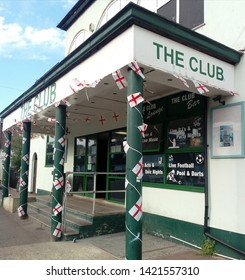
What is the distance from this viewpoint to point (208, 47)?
207 inches

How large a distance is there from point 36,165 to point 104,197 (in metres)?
8.14

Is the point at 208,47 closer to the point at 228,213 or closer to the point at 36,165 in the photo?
the point at 228,213

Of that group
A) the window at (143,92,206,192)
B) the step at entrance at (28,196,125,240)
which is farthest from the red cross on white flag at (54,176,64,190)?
the window at (143,92,206,192)

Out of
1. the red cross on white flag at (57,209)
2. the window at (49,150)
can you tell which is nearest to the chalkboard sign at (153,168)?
the red cross on white flag at (57,209)

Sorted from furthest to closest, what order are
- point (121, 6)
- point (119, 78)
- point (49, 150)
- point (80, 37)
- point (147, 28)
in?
point (49, 150)
point (80, 37)
point (121, 6)
point (119, 78)
point (147, 28)

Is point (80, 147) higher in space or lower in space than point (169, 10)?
lower

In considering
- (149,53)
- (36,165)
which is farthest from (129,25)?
(36,165)

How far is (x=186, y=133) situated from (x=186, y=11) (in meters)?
2.84

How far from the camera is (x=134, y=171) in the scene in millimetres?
4391

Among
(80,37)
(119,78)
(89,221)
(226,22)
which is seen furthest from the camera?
(80,37)

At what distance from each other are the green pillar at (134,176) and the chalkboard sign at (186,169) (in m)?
2.21

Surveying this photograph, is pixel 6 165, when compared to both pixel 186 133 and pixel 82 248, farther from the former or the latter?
pixel 186 133

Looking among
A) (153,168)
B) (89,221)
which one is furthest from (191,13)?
(89,221)

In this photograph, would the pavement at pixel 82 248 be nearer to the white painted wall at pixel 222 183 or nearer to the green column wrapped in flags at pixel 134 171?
the white painted wall at pixel 222 183
